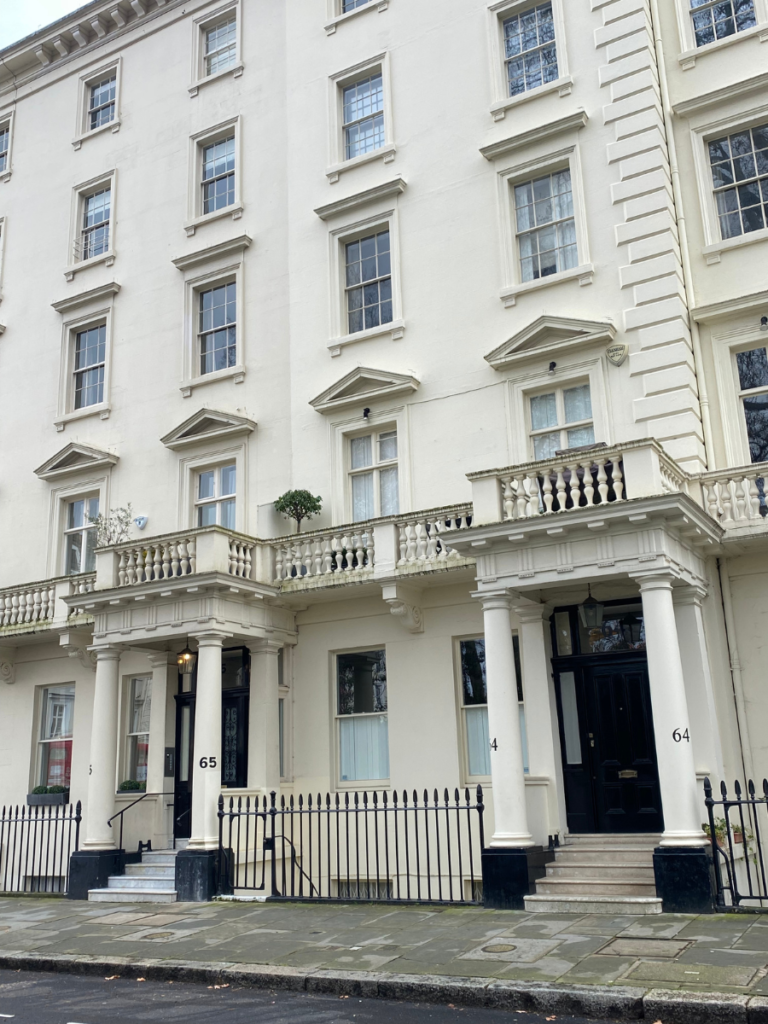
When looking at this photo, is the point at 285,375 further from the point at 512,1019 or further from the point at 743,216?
the point at 512,1019

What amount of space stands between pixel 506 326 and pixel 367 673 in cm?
654

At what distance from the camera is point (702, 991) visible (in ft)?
25.2

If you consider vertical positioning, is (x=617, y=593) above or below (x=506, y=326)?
below

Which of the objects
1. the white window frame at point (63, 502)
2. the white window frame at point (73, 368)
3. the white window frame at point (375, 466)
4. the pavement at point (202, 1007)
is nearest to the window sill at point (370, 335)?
the white window frame at point (375, 466)

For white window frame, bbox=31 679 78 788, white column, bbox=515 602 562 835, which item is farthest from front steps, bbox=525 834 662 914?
white window frame, bbox=31 679 78 788

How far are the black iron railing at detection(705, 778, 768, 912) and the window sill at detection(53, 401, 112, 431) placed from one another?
14934 millimetres

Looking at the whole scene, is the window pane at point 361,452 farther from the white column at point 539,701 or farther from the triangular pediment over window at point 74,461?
the triangular pediment over window at point 74,461

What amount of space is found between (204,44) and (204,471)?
10.8 meters

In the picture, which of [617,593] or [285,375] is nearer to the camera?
[617,593]

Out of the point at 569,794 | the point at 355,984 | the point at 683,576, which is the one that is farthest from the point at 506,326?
the point at 355,984

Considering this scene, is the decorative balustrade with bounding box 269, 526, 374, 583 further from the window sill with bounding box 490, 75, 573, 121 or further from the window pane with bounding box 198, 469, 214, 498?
the window sill with bounding box 490, 75, 573, 121

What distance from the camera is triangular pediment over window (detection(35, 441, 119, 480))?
20.9 m

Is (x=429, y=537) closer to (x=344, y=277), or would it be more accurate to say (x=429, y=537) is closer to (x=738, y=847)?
(x=738, y=847)

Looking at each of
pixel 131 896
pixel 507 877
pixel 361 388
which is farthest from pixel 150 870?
pixel 361 388
